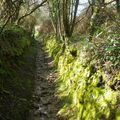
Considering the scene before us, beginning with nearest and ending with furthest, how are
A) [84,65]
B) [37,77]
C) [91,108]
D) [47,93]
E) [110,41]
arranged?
1. [91,108]
2. [110,41]
3. [84,65]
4. [47,93]
5. [37,77]

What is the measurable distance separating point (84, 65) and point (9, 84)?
2.17 m

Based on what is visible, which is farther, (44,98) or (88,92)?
(44,98)

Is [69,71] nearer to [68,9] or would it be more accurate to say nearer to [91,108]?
[91,108]

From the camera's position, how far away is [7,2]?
9.88 meters

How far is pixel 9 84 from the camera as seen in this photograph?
7617 mm

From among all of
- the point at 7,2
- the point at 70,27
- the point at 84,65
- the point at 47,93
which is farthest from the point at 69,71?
the point at 70,27

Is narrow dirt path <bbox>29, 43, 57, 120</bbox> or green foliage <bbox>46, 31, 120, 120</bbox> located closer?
green foliage <bbox>46, 31, 120, 120</bbox>

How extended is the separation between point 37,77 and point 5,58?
3.14 meters

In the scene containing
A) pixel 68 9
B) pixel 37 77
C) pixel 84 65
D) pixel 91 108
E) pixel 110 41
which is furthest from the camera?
pixel 68 9

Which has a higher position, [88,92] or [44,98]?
[88,92]

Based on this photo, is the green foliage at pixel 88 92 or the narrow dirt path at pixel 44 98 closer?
the green foliage at pixel 88 92

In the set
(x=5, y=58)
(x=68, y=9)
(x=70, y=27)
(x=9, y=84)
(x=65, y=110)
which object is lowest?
(x=65, y=110)

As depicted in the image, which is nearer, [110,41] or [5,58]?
[110,41]

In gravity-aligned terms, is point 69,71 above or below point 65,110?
above
